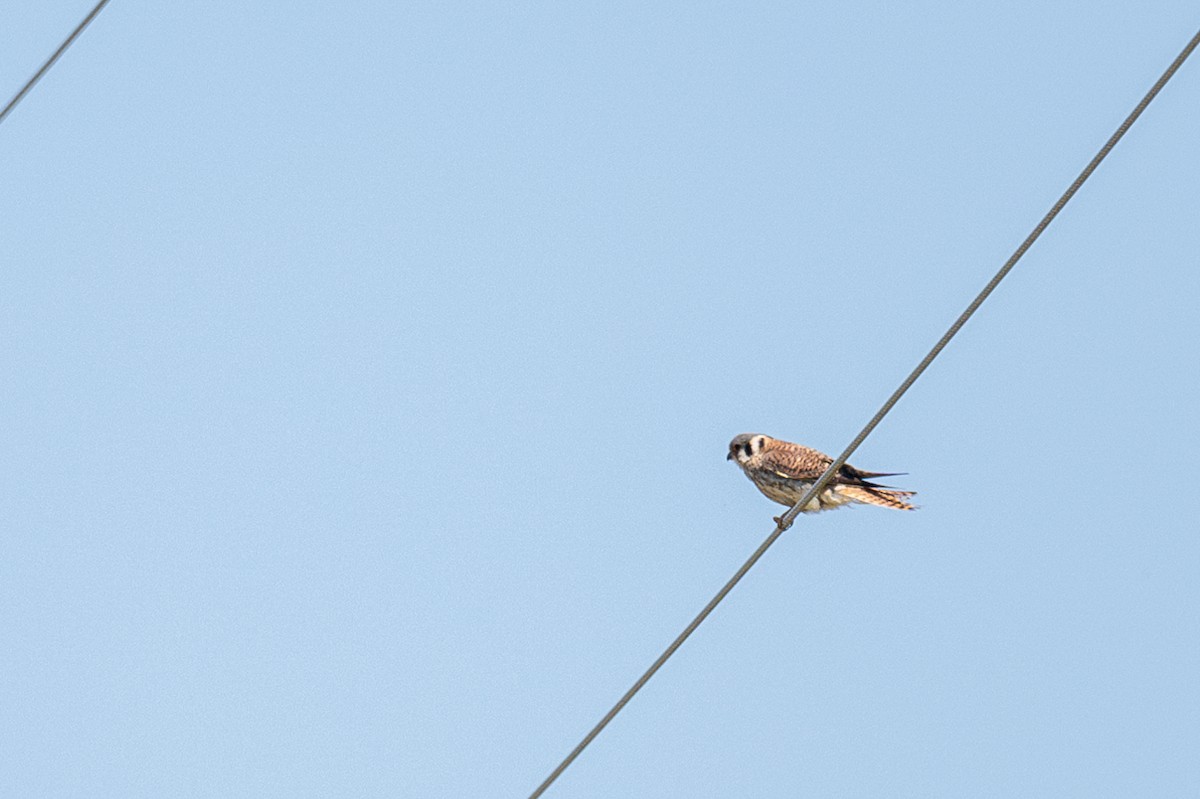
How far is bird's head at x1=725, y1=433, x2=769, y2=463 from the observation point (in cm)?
1580

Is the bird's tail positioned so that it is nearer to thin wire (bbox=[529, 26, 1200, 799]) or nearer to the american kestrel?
the american kestrel

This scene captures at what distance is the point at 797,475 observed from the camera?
591 inches

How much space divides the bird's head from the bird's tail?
4.26 feet

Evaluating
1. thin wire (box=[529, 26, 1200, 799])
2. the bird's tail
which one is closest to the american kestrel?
the bird's tail

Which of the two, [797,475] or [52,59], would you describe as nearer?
[52,59]

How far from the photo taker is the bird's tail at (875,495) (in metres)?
14.6

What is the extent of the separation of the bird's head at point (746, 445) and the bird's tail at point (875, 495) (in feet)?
4.26

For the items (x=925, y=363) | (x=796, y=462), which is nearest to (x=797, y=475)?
(x=796, y=462)

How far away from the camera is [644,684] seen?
7688 millimetres

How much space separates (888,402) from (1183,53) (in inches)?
67.0

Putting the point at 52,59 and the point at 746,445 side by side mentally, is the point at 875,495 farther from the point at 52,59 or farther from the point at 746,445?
the point at 52,59

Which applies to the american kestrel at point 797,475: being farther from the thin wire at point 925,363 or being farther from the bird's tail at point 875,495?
the thin wire at point 925,363

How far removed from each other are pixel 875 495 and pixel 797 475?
0.66 meters

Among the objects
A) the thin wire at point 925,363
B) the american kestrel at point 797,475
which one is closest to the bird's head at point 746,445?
the american kestrel at point 797,475
